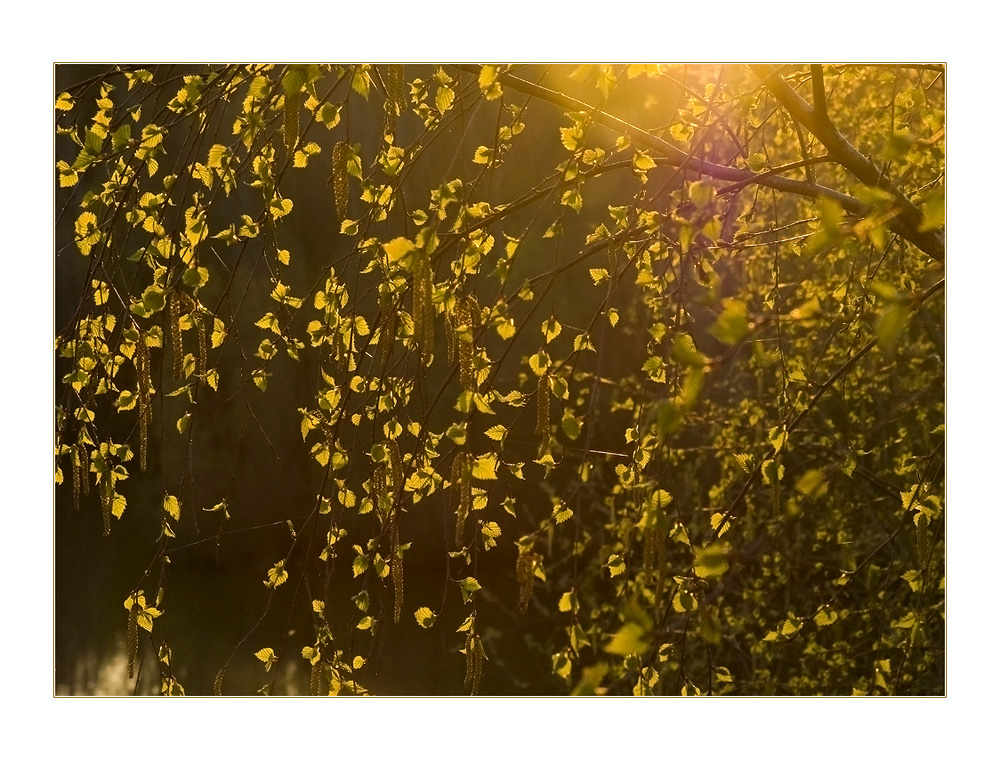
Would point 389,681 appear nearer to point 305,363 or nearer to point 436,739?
point 436,739

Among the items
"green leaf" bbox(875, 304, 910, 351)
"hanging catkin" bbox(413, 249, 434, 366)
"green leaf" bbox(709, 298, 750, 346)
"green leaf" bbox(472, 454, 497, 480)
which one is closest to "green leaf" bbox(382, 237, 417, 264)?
"hanging catkin" bbox(413, 249, 434, 366)

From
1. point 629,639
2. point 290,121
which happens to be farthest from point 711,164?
point 629,639

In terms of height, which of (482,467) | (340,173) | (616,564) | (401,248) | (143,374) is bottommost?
(616,564)

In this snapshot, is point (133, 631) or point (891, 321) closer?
point (891, 321)

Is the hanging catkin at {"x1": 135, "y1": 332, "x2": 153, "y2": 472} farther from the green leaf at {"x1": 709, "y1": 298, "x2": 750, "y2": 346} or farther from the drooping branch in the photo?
the green leaf at {"x1": 709, "y1": 298, "x2": 750, "y2": 346}

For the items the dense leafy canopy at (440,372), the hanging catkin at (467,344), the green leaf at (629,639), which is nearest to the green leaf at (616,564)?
the dense leafy canopy at (440,372)

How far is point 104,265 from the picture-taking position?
4.75ft

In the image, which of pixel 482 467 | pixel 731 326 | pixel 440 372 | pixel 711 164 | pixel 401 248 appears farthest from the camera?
pixel 440 372

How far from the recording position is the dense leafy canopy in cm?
124

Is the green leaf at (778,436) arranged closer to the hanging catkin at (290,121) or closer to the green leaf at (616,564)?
the green leaf at (616,564)

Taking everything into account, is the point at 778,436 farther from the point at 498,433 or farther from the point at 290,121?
the point at 290,121

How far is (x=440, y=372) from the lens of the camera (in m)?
1.72

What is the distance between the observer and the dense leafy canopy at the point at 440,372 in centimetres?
124
